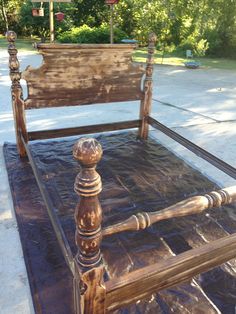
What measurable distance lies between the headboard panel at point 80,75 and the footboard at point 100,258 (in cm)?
204

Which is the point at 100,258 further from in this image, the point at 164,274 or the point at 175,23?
the point at 175,23

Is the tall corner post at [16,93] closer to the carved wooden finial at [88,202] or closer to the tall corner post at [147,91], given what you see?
the tall corner post at [147,91]

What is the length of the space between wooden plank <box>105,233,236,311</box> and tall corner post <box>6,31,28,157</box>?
2.20 m

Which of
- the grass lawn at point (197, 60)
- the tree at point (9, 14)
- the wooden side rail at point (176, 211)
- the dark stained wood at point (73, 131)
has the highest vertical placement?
the tree at point (9, 14)

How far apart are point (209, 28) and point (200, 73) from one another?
738 cm

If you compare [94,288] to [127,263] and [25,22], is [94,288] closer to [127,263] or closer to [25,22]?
[127,263]

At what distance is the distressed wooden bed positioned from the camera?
3.38 feet

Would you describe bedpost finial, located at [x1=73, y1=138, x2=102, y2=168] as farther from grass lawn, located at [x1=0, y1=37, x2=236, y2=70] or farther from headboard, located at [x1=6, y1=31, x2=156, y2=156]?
grass lawn, located at [x1=0, y1=37, x2=236, y2=70]

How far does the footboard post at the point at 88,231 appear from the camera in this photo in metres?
0.93

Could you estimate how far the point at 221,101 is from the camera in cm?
592

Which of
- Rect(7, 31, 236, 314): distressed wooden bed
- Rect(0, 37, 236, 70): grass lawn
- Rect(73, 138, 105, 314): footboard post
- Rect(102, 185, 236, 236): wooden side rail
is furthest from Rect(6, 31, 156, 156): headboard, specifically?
Rect(0, 37, 236, 70): grass lawn

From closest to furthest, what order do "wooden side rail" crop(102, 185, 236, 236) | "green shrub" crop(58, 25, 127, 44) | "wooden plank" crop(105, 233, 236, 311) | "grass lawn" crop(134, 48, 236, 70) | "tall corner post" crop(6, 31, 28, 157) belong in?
"wooden plank" crop(105, 233, 236, 311) < "wooden side rail" crop(102, 185, 236, 236) < "tall corner post" crop(6, 31, 28, 157) < "grass lawn" crop(134, 48, 236, 70) < "green shrub" crop(58, 25, 127, 44)

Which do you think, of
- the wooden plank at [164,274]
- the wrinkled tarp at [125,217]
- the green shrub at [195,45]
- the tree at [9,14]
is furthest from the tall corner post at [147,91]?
the tree at [9,14]

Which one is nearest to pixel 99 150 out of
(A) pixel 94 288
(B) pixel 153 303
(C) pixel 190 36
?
(A) pixel 94 288
